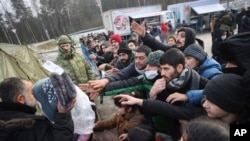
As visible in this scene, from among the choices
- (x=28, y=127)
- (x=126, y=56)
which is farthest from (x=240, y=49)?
(x=126, y=56)

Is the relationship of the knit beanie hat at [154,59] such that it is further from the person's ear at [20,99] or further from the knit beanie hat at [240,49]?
the person's ear at [20,99]

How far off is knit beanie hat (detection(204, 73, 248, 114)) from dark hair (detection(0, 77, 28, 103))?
1447 millimetres

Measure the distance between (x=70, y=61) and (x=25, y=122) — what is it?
84.3 inches

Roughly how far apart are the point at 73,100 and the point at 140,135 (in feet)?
2.79

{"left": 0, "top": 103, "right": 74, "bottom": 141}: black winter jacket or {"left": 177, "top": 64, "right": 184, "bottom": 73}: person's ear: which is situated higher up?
{"left": 177, "top": 64, "right": 184, "bottom": 73}: person's ear

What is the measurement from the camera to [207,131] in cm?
115

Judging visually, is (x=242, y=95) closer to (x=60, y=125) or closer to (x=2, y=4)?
(x=60, y=125)

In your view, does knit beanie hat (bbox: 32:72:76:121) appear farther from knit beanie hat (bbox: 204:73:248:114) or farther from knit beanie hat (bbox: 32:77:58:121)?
knit beanie hat (bbox: 204:73:248:114)

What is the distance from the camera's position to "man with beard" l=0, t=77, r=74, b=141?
4.62 feet

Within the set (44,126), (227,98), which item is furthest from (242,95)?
(44,126)

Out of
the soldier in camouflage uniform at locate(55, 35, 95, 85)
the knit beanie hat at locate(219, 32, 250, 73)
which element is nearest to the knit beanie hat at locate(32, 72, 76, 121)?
Result: the knit beanie hat at locate(219, 32, 250, 73)

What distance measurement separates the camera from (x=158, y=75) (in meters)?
2.13

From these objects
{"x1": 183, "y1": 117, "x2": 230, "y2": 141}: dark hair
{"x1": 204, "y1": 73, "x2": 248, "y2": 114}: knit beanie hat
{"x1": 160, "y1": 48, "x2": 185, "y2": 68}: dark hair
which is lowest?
{"x1": 183, "y1": 117, "x2": 230, "y2": 141}: dark hair

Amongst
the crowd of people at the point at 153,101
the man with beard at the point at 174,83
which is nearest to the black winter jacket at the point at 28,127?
the crowd of people at the point at 153,101
